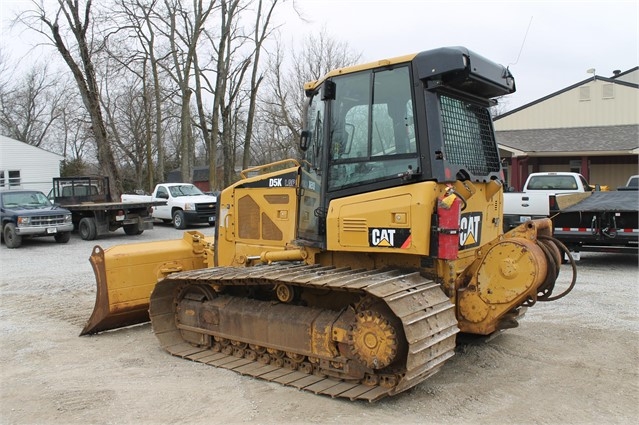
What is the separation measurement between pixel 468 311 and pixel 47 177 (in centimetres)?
3780

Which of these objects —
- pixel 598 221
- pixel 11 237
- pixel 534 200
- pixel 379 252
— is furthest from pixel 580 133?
pixel 379 252

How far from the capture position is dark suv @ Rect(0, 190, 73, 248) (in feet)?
54.3

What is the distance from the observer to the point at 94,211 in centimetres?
1798

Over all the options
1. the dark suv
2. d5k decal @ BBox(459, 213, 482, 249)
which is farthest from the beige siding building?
d5k decal @ BBox(459, 213, 482, 249)

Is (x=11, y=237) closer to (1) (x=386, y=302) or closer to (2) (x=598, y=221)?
(2) (x=598, y=221)

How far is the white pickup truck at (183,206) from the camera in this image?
21047mm

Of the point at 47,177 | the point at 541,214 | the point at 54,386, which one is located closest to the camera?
the point at 54,386

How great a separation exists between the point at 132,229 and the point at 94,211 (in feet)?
4.47

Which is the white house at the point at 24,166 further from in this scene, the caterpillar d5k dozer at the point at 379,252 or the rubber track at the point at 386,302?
the rubber track at the point at 386,302

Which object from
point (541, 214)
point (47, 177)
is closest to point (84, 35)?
point (47, 177)

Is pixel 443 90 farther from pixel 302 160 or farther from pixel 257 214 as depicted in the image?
pixel 257 214

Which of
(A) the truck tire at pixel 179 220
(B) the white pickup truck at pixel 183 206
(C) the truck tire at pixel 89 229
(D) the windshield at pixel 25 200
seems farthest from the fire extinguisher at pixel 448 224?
(A) the truck tire at pixel 179 220

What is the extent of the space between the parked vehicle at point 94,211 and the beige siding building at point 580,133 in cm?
1584

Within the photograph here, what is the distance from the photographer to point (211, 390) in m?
5.08
